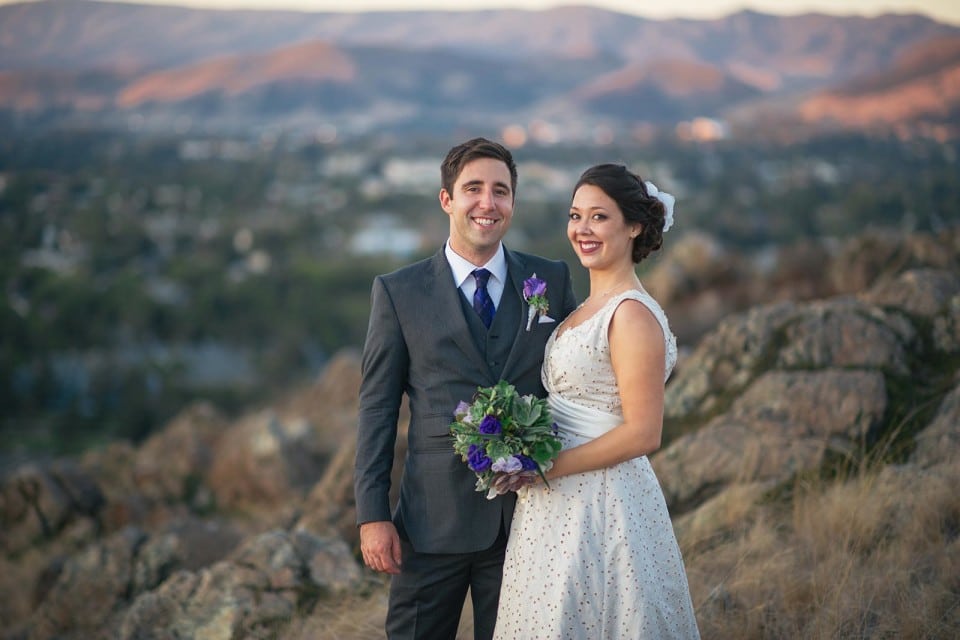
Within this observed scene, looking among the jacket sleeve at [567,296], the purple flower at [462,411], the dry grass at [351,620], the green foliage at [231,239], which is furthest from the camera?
the green foliage at [231,239]

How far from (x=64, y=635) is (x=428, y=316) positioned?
3977 mm

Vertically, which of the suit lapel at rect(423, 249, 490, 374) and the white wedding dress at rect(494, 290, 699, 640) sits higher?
the suit lapel at rect(423, 249, 490, 374)

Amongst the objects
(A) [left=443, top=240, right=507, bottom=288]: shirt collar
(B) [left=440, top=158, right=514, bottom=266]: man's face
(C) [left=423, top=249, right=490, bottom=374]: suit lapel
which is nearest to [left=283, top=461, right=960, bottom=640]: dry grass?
(C) [left=423, top=249, right=490, bottom=374]: suit lapel

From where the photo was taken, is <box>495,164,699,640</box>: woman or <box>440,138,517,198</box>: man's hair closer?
<box>495,164,699,640</box>: woman

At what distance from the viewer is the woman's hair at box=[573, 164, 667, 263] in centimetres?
267

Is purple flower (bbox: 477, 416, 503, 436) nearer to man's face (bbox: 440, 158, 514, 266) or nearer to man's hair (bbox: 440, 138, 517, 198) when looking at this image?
man's face (bbox: 440, 158, 514, 266)

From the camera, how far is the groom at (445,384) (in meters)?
2.86

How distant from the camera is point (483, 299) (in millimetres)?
2961

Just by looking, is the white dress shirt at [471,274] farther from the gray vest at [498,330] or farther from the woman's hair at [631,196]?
the woman's hair at [631,196]

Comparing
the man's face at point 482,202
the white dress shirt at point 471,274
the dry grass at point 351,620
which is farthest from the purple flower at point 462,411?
the dry grass at point 351,620

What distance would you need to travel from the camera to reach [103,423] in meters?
24.7

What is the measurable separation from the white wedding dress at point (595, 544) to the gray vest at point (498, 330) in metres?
0.23

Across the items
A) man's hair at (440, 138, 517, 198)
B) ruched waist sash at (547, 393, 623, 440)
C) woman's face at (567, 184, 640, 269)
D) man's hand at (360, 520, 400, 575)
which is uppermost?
man's hair at (440, 138, 517, 198)

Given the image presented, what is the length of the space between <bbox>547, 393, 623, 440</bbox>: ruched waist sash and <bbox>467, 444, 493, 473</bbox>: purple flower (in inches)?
10.6
